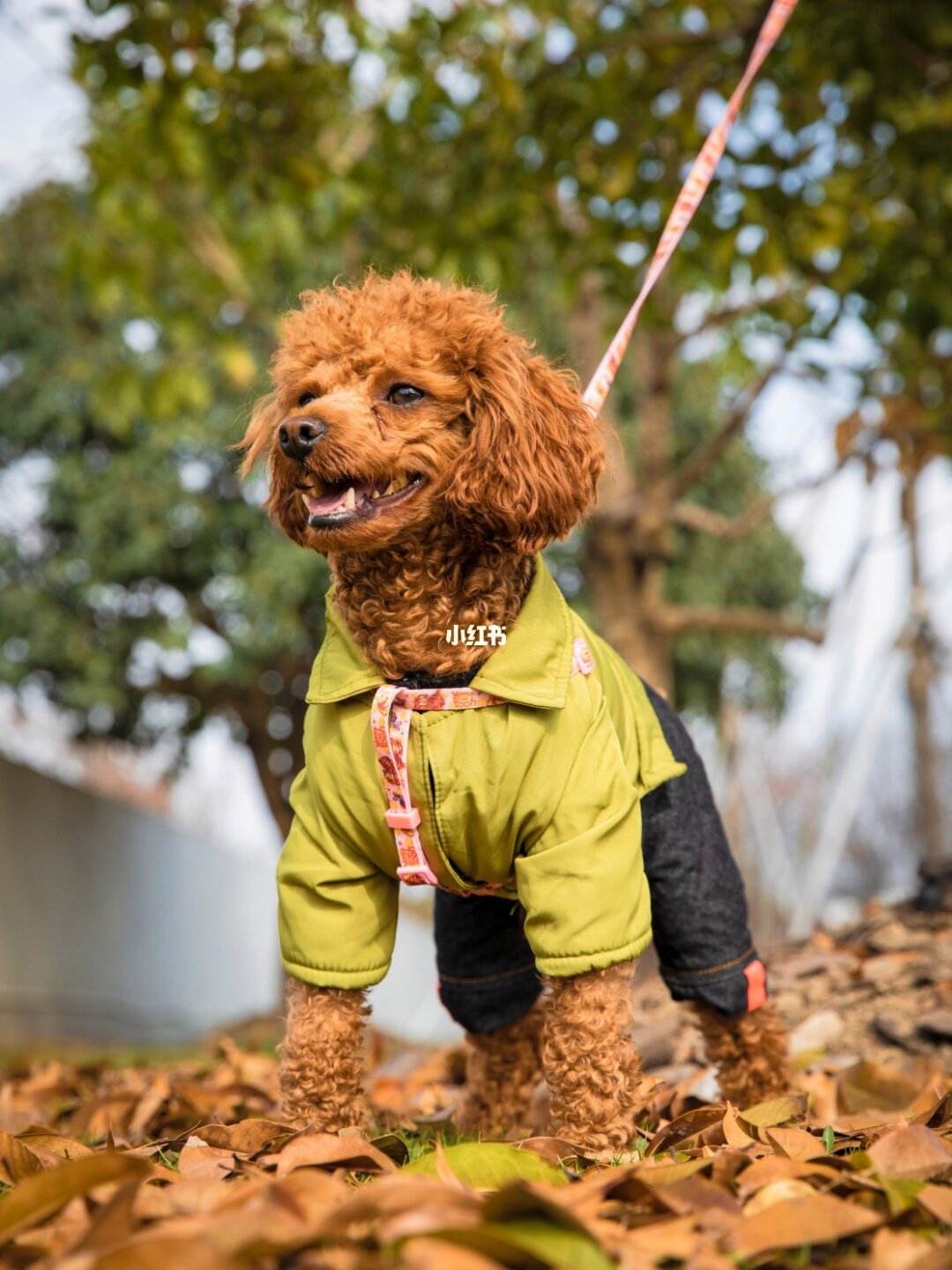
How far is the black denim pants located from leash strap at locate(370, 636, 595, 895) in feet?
1.51

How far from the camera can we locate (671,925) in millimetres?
2764

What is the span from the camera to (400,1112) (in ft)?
11.1

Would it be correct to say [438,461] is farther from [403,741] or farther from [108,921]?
[108,921]

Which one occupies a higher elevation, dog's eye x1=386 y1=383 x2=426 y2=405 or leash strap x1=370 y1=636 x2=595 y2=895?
dog's eye x1=386 y1=383 x2=426 y2=405

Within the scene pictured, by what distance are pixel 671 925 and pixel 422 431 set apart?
1172mm

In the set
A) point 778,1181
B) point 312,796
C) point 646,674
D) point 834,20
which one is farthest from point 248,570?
point 778,1181

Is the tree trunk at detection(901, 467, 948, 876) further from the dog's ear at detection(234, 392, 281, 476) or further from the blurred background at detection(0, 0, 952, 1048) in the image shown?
the dog's ear at detection(234, 392, 281, 476)

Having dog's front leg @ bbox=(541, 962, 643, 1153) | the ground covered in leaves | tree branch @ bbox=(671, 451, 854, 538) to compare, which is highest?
tree branch @ bbox=(671, 451, 854, 538)

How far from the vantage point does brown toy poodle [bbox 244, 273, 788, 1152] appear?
93.5 inches

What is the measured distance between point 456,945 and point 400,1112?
0.66 meters

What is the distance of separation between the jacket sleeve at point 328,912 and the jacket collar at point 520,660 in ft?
0.83

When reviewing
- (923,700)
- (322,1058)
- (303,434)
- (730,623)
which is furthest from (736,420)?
(322,1058)

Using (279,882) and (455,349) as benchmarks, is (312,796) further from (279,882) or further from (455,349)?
(455,349)

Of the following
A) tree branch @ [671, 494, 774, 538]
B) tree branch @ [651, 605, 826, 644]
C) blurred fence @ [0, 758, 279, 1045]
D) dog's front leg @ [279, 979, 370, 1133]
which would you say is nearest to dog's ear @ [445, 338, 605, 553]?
dog's front leg @ [279, 979, 370, 1133]
